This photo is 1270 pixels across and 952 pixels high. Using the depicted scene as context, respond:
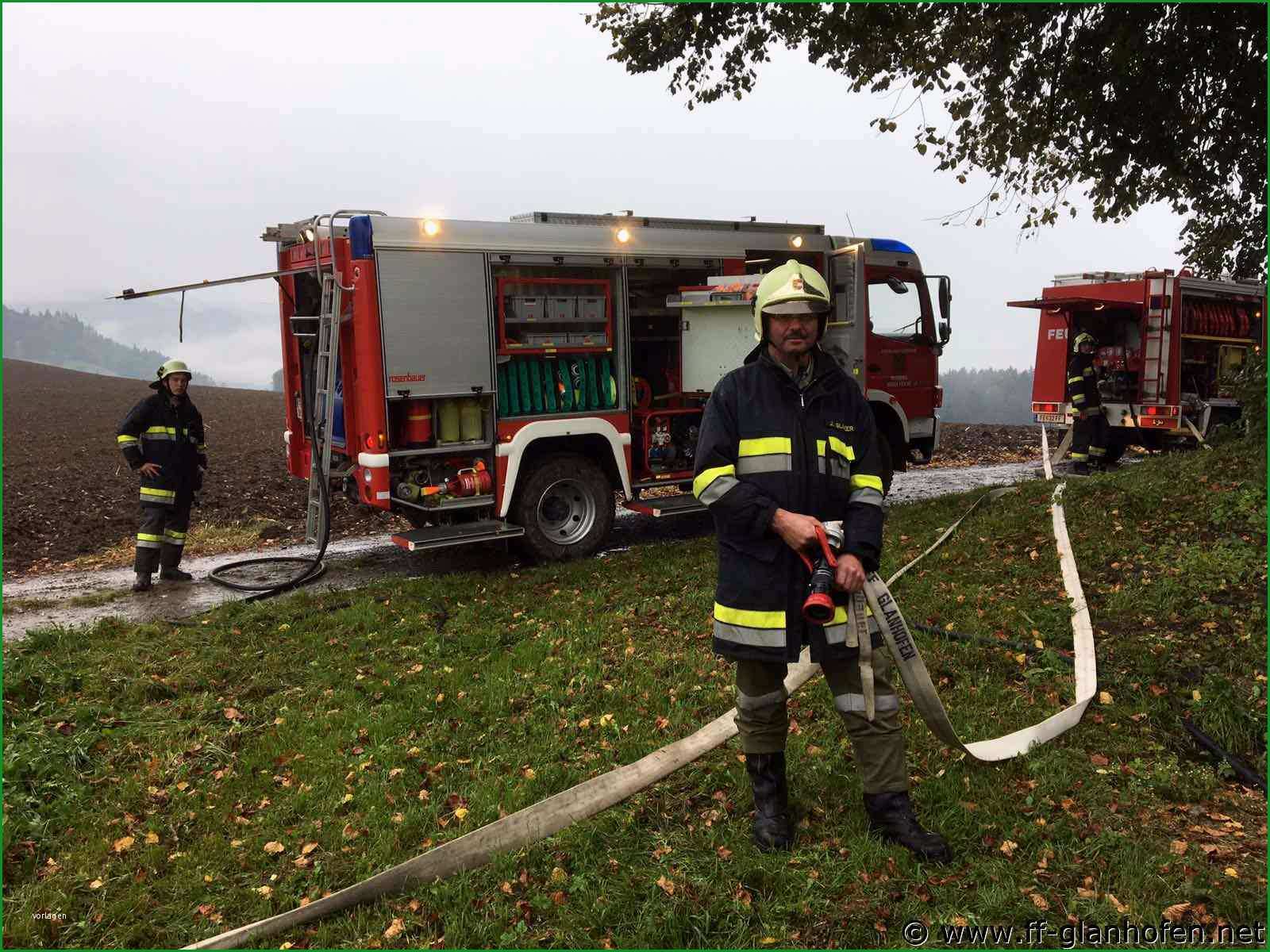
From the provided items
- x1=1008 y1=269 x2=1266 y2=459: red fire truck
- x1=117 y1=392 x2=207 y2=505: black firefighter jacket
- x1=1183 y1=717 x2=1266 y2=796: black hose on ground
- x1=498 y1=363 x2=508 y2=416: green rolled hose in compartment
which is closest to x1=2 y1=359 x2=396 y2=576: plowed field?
Result: x1=117 y1=392 x2=207 y2=505: black firefighter jacket

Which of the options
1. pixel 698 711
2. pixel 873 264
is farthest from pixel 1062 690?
pixel 873 264

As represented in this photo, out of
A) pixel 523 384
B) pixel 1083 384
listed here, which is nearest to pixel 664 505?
pixel 523 384

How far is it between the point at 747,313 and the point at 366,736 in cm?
575

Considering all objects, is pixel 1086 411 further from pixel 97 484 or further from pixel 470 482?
pixel 97 484

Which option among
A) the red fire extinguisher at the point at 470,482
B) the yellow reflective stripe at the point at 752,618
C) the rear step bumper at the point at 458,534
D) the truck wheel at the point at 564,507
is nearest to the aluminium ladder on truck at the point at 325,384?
the rear step bumper at the point at 458,534

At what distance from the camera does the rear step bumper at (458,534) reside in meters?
7.94

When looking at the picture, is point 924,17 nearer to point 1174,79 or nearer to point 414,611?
point 1174,79

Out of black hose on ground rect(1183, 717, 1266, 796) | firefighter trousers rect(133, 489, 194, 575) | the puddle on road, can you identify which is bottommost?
the puddle on road

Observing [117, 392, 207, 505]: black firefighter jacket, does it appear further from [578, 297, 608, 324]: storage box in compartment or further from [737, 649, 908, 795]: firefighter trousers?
[737, 649, 908, 795]: firefighter trousers

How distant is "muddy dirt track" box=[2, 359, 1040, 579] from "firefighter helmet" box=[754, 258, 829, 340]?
8.72 m

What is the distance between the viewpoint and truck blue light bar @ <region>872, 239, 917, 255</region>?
10.8 meters

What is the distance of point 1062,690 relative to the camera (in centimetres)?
488

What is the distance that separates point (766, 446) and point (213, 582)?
690cm

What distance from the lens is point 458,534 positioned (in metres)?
8.20
